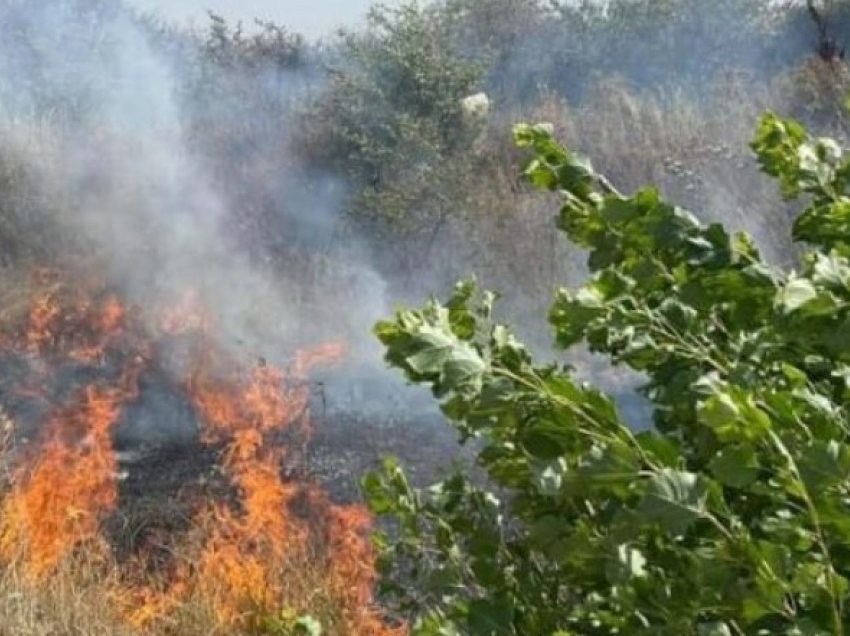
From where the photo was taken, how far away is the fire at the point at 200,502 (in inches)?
147

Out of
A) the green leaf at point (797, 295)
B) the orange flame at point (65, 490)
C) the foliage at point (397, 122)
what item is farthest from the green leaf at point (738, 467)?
the foliage at point (397, 122)

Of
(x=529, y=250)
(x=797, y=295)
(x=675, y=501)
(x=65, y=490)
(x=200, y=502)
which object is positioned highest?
(x=529, y=250)

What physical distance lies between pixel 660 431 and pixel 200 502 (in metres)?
4.44

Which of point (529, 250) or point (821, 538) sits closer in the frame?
point (821, 538)

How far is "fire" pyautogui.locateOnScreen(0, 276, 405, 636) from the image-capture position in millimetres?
3742

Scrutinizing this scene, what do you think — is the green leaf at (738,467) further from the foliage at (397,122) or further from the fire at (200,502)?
the foliage at (397,122)

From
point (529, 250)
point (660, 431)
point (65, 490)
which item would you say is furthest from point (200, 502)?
point (529, 250)

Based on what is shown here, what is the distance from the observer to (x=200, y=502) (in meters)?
5.73

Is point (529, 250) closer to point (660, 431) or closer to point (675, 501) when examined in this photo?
point (660, 431)

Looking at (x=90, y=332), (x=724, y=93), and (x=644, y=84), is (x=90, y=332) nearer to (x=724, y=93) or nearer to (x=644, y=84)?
(x=724, y=93)

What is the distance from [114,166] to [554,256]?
4.16 metres

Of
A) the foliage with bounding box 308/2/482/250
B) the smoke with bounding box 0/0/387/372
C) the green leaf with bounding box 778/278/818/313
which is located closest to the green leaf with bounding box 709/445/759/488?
the green leaf with bounding box 778/278/818/313

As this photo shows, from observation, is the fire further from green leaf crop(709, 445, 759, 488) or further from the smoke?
green leaf crop(709, 445, 759, 488)

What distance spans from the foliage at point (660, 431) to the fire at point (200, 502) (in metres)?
1.95
